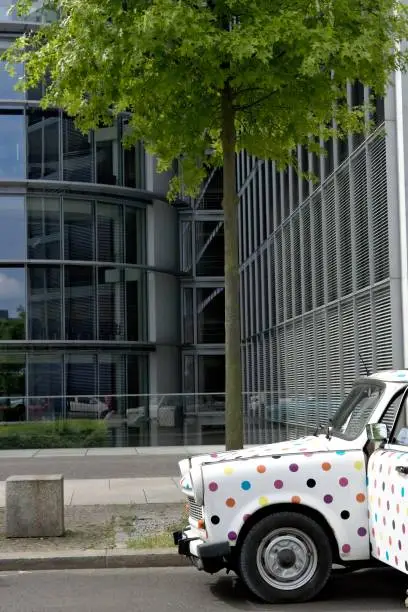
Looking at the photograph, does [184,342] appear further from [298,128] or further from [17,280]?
[298,128]

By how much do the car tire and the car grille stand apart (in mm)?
490

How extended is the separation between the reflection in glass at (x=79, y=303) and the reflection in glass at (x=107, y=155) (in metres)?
3.04

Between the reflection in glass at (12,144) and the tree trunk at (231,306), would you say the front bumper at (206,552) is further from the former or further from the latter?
the reflection in glass at (12,144)

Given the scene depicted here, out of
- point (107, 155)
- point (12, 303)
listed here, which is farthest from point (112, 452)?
point (107, 155)

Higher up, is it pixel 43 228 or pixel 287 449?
pixel 43 228

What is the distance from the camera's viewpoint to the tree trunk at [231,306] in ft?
36.6

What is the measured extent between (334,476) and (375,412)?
62 centimetres

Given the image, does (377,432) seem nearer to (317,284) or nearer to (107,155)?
(317,284)

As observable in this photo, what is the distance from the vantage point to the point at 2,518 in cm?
1170

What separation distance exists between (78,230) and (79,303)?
237cm

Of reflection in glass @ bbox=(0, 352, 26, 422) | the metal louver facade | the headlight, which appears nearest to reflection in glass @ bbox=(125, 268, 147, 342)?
reflection in glass @ bbox=(0, 352, 26, 422)

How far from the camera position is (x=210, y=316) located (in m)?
38.0

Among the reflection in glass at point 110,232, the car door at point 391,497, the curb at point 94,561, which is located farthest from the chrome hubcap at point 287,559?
the reflection in glass at point 110,232

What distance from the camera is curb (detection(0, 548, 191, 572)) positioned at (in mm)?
9312
